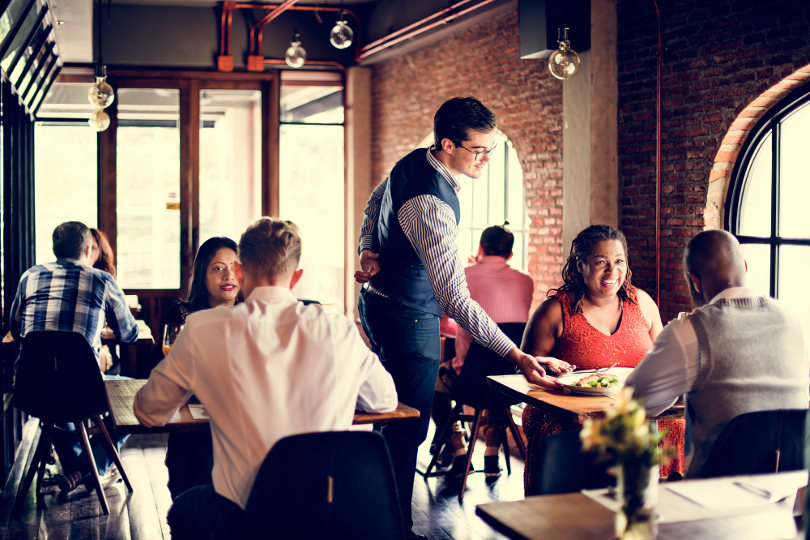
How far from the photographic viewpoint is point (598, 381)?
125 inches

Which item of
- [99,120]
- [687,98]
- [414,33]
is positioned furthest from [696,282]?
[99,120]

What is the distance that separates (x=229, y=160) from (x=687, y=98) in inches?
227

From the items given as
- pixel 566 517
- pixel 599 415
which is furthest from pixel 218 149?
pixel 566 517

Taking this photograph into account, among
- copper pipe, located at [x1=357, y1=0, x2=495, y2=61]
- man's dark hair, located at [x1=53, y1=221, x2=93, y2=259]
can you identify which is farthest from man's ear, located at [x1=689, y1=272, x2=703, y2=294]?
copper pipe, located at [x1=357, y1=0, x2=495, y2=61]

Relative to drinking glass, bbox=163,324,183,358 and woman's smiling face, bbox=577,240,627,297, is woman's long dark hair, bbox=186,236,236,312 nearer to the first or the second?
drinking glass, bbox=163,324,183,358

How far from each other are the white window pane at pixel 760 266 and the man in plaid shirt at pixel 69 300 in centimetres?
353

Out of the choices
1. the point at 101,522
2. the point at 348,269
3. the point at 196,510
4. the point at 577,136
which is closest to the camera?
the point at 196,510

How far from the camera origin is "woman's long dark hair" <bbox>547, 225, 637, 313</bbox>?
373 cm

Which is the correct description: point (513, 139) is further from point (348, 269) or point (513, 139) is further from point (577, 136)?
point (348, 269)

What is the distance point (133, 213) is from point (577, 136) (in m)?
5.15

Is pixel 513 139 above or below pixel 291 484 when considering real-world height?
above

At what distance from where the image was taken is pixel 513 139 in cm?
693

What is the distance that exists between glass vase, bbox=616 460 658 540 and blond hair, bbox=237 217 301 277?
1126 mm

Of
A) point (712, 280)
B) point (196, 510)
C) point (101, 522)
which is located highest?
point (712, 280)
